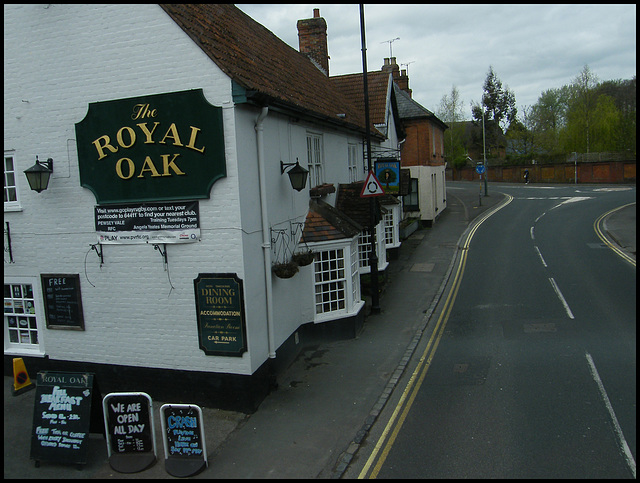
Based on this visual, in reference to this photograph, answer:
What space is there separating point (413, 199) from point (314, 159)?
17.7 m

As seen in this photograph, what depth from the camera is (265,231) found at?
1012 cm

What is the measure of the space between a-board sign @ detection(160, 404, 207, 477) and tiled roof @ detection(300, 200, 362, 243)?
5.91m

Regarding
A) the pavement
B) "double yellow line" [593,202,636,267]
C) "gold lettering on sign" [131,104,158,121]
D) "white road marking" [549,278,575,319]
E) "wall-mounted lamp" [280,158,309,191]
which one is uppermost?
"gold lettering on sign" [131,104,158,121]

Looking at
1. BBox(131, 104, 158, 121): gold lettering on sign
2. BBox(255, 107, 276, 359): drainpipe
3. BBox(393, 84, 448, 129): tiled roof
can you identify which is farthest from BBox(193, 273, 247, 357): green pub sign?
BBox(393, 84, 448, 129): tiled roof

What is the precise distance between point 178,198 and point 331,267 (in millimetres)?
5348

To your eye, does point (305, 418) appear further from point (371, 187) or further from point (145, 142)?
point (371, 187)

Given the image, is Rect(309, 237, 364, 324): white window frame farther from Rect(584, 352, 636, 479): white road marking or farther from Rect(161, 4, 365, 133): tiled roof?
Rect(584, 352, 636, 479): white road marking

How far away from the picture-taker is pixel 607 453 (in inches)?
288

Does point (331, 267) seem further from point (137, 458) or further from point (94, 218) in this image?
point (137, 458)

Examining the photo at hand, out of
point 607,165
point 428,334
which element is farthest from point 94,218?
point 607,165

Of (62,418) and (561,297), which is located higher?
(62,418)

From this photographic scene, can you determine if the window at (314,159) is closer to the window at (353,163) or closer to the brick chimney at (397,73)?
the window at (353,163)

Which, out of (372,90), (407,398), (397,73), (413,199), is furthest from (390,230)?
(397,73)

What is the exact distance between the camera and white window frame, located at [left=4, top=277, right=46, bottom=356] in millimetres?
10844
